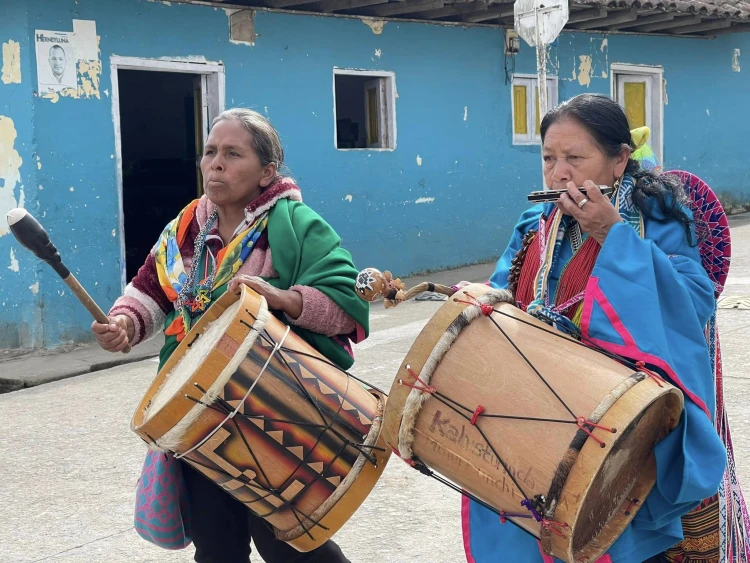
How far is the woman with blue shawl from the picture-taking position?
197 cm

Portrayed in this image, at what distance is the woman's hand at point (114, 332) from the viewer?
8.32 feet

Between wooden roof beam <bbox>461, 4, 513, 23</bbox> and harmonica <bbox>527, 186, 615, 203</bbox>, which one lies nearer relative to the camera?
harmonica <bbox>527, 186, 615, 203</bbox>

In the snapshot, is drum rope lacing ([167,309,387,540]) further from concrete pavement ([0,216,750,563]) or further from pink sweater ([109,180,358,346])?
concrete pavement ([0,216,750,563])

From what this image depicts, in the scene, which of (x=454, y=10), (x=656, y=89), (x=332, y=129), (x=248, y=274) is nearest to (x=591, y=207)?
(x=248, y=274)

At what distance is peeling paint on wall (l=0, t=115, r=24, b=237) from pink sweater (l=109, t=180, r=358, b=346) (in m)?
4.70

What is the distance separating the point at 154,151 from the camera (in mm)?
10961

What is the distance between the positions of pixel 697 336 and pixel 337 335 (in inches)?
37.4

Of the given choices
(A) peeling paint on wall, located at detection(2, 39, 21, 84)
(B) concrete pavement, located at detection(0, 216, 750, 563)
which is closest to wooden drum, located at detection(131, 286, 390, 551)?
(B) concrete pavement, located at detection(0, 216, 750, 563)

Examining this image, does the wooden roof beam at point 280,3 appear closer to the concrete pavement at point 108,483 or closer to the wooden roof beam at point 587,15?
the concrete pavement at point 108,483

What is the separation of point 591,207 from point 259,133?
999 millimetres

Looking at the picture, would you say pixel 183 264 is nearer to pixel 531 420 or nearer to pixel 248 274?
pixel 248 274

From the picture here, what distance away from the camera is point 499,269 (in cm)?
246

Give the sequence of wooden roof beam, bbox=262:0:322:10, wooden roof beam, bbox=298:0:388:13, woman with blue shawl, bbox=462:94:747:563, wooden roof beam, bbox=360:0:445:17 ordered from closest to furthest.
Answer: woman with blue shawl, bbox=462:94:747:563
wooden roof beam, bbox=262:0:322:10
wooden roof beam, bbox=298:0:388:13
wooden roof beam, bbox=360:0:445:17

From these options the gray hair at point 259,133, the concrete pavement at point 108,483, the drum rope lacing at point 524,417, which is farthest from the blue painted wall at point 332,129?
the drum rope lacing at point 524,417
